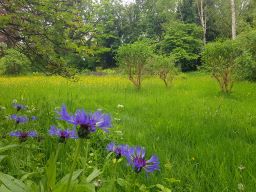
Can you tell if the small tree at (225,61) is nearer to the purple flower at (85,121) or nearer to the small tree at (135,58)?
the small tree at (135,58)

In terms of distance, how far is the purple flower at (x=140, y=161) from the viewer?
4.27 ft

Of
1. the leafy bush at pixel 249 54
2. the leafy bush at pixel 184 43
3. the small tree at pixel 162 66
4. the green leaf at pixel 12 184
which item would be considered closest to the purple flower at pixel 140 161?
the green leaf at pixel 12 184

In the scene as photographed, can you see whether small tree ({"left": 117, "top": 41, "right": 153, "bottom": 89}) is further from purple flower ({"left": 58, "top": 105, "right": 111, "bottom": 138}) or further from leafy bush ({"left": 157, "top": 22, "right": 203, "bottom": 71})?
leafy bush ({"left": 157, "top": 22, "right": 203, "bottom": 71})

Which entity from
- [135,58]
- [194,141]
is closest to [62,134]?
[194,141]

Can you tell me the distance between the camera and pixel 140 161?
51.6 inches

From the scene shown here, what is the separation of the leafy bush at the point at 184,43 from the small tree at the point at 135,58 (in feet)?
45.0

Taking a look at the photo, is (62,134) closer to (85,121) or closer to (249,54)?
(85,121)

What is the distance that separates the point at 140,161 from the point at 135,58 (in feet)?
29.1

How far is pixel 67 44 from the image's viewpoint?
3.94 m

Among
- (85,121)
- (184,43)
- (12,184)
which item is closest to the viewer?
(85,121)

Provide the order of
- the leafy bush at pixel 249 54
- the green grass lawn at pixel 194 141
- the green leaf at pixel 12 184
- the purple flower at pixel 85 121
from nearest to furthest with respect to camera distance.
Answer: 1. the purple flower at pixel 85 121
2. the green leaf at pixel 12 184
3. the green grass lawn at pixel 194 141
4. the leafy bush at pixel 249 54

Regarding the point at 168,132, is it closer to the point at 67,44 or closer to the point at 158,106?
the point at 67,44

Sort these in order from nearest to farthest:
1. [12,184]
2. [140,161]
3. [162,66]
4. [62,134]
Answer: [12,184]
[140,161]
[62,134]
[162,66]

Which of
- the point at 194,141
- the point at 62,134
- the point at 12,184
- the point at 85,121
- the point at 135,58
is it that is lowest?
the point at 194,141
